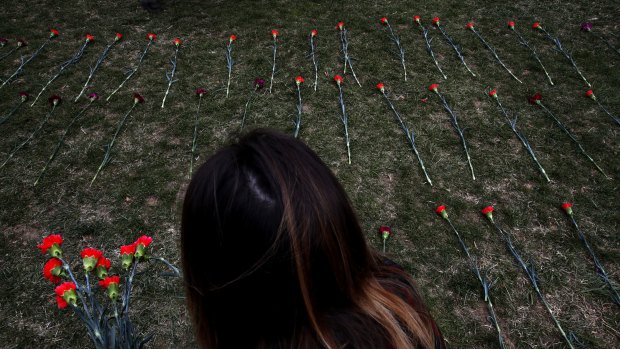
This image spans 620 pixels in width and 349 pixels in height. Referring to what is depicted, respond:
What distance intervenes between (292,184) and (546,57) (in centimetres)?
416

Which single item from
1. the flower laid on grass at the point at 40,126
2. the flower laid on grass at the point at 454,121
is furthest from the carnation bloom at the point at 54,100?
the flower laid on grass at the point at 454,121

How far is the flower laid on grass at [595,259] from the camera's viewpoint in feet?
8.27

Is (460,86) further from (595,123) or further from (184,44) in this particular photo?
(184,44)

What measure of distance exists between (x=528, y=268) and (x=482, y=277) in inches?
11.2

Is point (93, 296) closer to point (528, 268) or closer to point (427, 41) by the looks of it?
point (528, 268)

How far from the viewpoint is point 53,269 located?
163 cm

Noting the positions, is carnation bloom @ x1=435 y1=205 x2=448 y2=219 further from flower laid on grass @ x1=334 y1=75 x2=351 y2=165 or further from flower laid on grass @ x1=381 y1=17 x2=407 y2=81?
flower laid on grass @ x1=381 y1=17 x2=407 y2=81

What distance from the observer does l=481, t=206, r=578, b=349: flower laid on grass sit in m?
2.35

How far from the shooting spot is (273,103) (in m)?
3.89

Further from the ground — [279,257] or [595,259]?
[279,257]

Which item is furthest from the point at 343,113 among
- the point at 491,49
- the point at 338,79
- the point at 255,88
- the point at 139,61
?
the point at 139,61

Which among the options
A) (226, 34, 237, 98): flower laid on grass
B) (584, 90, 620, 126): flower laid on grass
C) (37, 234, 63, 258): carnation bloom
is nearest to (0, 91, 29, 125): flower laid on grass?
(226, 34, 237, 98): flower laid on grass

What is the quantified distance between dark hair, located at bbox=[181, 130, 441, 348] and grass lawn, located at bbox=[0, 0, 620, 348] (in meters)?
1.25

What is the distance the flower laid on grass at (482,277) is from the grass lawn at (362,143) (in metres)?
0.03
